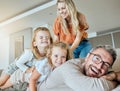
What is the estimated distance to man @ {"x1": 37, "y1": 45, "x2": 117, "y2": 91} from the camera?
665 millimetres

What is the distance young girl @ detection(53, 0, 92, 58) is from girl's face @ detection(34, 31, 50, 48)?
9.5 inches

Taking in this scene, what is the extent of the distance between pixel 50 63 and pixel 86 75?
0.39 metres

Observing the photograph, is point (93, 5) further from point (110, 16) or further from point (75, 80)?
point (75, 80)

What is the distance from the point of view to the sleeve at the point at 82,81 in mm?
651

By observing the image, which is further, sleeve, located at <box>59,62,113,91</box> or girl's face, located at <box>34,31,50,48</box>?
girl's face, located at <box>34,31,50,48</box>

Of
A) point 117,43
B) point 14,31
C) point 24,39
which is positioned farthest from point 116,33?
point 14,31

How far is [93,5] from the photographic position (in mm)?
3506

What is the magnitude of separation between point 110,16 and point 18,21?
6.96ft

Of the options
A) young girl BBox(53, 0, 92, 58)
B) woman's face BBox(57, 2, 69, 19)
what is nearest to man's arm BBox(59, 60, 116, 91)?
young girl BBox(53, 0, 92, 58)

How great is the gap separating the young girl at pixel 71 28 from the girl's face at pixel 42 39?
0.24 m

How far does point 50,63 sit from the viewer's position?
1115 millimetres

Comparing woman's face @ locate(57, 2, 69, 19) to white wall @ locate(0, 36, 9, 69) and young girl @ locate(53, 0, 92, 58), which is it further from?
white wall @ locate(0, 36, 9, 69)

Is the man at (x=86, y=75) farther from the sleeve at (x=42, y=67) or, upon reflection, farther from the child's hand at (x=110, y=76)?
the sleeve at (x=42, y=67)

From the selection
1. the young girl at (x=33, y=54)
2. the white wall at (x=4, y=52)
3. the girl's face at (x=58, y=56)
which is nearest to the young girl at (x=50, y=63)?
the girl's face at (x=58, y=56)
